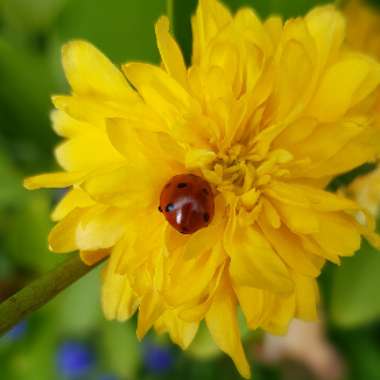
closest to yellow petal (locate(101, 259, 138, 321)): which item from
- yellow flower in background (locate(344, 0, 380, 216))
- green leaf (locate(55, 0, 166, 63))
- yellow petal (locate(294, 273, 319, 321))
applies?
yellow petal (locate(294, 273, 319, 321))

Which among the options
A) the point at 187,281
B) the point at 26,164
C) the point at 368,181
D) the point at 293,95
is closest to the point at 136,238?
the point at 187,281

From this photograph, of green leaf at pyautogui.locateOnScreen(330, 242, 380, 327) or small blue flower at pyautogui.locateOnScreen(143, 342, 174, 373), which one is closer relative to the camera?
green leaf at pyautogui.locateOnScreen(330, 242, 380, 327)

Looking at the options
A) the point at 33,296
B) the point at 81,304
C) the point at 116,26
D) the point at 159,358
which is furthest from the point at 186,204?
the point at 159,358

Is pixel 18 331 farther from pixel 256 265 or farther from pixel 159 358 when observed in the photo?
pixel 256 265

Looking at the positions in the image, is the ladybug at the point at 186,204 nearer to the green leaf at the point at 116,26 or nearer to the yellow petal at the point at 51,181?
the yellow petal at the point at 51,181

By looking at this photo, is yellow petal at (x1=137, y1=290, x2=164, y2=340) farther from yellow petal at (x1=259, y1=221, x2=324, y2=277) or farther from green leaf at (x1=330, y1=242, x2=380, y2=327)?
green leaf at (x1=330, y1=242, x2=380, y2=327)

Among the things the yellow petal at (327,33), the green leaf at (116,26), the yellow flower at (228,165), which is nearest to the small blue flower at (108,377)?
the green leaf at (116,26)

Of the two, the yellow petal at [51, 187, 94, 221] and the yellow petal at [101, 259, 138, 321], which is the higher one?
the yellow petal at [51, 187, 94, 221]
